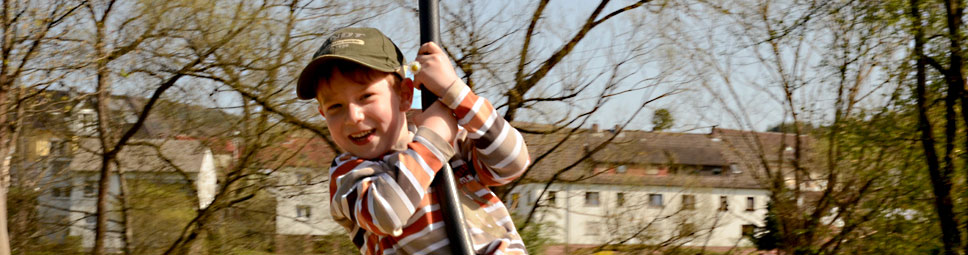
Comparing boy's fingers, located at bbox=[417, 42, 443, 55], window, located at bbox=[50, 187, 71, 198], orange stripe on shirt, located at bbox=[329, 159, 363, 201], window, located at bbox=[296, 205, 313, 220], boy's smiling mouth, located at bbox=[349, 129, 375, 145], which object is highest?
boy's fingers, located at bbox=[417, 42, 443, 55]

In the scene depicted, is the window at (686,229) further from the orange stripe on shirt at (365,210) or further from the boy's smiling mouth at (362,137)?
the orange stripe on shirt at (365,210)

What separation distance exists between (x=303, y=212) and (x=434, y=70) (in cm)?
570

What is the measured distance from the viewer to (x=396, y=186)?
1674mm

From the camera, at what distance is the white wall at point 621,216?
6582mm

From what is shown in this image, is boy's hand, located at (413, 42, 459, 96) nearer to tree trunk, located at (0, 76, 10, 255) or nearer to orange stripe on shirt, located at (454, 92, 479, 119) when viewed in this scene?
orange stripe on shirt, located at (454, 92, 479, 119)

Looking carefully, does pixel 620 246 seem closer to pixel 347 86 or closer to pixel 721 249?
pixel 721 249

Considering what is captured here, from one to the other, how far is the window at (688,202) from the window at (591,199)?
69 centimetres

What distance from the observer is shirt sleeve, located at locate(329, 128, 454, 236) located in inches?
65.8

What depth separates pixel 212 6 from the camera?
6.85 metres

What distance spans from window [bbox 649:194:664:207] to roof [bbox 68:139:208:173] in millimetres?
3476

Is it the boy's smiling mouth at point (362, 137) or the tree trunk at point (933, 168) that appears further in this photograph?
the tree trunk at point (933, 168)

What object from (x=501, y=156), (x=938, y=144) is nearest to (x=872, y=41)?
(x=938, y=144)

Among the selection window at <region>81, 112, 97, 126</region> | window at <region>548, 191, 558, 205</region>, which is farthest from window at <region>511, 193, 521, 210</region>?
window at <region>81, 112, 97, 126</region>

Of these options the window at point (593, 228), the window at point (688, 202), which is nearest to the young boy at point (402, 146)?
the window at point (593, 228)
